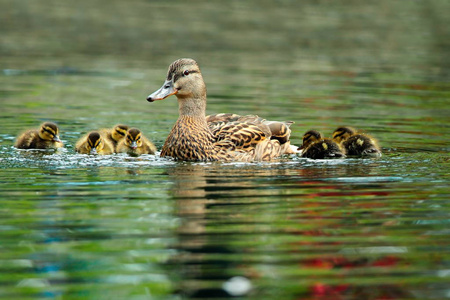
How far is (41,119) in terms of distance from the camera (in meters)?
11.8

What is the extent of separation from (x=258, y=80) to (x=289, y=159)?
21.1 ft

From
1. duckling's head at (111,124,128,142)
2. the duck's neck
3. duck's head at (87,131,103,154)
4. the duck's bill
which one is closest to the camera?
the duck's bill

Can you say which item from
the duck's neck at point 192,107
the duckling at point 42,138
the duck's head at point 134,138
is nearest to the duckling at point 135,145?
the duck's head at point 134,138

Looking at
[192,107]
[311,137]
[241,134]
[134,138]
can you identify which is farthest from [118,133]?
[311,137]

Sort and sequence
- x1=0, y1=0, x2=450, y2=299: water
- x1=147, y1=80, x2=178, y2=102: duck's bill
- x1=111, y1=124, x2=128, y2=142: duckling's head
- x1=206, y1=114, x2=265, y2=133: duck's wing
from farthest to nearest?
x1=111, y1=124, x2=128, y2=142: duckling's head → x1=206, y1=114, x2=265, y2=133: duck's wing → x1=147, y1=80, x2=178, y2=102: duck's bill → x1=0, y1=0, x2=450, y2=299: water

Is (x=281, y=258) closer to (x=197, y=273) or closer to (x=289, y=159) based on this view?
(x=197, y=273)

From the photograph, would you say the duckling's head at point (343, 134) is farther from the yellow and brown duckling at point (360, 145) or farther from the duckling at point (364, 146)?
the duckling at point (364, 146)

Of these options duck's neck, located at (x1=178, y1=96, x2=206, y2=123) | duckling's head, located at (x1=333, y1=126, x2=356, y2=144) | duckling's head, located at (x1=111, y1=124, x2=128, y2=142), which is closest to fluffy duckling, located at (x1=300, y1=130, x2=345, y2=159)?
duckling's head, located at (x1=333, y1=126, x2=356, y2=144)

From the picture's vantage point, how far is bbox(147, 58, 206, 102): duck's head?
30.6 feet

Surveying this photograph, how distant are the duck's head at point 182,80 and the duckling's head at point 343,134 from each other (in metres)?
1.61

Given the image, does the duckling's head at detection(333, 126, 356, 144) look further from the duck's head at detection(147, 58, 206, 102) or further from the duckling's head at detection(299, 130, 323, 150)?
the duck's head at detection(147, 58, 206, 102)

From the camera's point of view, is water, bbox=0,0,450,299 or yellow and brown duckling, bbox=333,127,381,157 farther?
yellow and brown duckling, bbox=333,127,381,157

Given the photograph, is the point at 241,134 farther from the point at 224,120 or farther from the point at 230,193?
the point at 230,193

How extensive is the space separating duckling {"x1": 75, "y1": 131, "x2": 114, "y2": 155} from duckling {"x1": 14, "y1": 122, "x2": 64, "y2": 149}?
259mm
